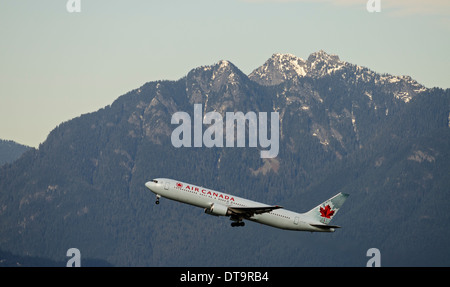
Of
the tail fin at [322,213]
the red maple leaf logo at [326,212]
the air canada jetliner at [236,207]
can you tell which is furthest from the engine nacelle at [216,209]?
the red maple leaf logo at [326,212]

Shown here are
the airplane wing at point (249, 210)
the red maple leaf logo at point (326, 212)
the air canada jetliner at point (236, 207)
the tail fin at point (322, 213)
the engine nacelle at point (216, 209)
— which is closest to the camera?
the air canada jetliner at point (236, 207)

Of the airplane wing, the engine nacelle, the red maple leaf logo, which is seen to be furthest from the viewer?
the red maple leaf logo

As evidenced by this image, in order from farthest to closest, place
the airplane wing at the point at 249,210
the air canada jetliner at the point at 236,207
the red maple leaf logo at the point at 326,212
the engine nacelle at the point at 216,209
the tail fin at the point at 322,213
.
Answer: the red maple leaf logo at the point at 326,212 < the tail fin at the point at 322,213 < the airplane wing at the point at 249,210 < the engine nacelle at the point at 216,209 < the air canada jetliner at the point at 236,207

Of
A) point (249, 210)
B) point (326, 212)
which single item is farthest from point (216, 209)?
point (326, 212)

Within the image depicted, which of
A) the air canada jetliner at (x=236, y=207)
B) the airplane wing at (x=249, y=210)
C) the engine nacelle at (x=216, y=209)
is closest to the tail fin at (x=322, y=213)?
the air canada jetliner at (x=236, y=207)

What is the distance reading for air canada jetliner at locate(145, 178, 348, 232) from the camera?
7047 inches

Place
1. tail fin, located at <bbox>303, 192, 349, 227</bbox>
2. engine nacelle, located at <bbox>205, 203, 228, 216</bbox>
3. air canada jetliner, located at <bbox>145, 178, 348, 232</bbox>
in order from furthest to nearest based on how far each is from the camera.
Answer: tail fin, located at <bbox>303, 192, 349, 227</bbox>
engine nacelle, located at <bbox>205, 203, 228, 216</bbox>
air canada jetliner, located at <bbox>145, 178, 348, 232</bbox>

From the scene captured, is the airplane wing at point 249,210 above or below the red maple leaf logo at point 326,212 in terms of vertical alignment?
below

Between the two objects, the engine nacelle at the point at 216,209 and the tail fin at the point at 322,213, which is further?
the tail fin at the point at 322,213

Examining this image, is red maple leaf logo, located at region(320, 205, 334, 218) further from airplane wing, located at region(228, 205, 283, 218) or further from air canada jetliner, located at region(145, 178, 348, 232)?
airplane wing, located at region(228, 205, 283, 218)

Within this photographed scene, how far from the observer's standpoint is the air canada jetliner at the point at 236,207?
179 metres

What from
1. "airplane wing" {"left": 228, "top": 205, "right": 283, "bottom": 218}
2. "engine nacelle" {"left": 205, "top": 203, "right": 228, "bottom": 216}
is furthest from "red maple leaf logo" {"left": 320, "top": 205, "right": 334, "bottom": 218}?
"engine nacelle" {"left": 205, "top": 203, "right": 228, "bottom": 216}

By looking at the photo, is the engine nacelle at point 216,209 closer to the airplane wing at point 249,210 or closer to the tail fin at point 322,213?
the airplane wing at point 249,210
